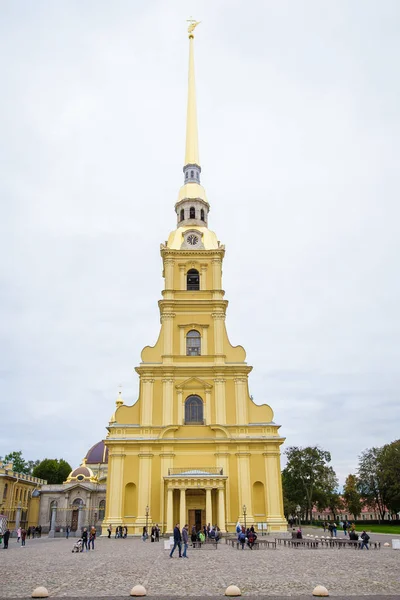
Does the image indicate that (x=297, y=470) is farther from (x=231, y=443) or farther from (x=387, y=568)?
(x=387, y=568)

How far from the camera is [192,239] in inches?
2044

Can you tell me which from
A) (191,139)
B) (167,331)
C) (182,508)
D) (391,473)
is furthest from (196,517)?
(191,139)

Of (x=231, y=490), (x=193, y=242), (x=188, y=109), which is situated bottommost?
(x=231, y=490)

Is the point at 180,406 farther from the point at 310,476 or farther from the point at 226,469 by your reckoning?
the point at 310,476

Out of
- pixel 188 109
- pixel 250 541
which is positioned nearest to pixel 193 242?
pixel 188 109

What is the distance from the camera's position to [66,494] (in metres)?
66.5

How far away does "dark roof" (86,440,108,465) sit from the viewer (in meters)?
78.9

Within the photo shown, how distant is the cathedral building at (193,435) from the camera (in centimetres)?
4012

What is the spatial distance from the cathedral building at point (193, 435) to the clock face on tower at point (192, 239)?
3.05 meters

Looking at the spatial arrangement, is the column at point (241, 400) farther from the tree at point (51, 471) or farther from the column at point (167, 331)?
the tree at point (51, 471)

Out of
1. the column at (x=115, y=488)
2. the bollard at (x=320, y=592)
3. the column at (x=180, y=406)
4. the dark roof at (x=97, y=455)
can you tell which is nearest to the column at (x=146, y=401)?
the column at (x=180, y=406)

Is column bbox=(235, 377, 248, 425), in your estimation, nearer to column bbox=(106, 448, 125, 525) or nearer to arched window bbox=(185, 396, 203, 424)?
arched window bbox=(185, 396, 203, 424)

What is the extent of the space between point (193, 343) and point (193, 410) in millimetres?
6260

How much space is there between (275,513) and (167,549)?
1713 centimetres
